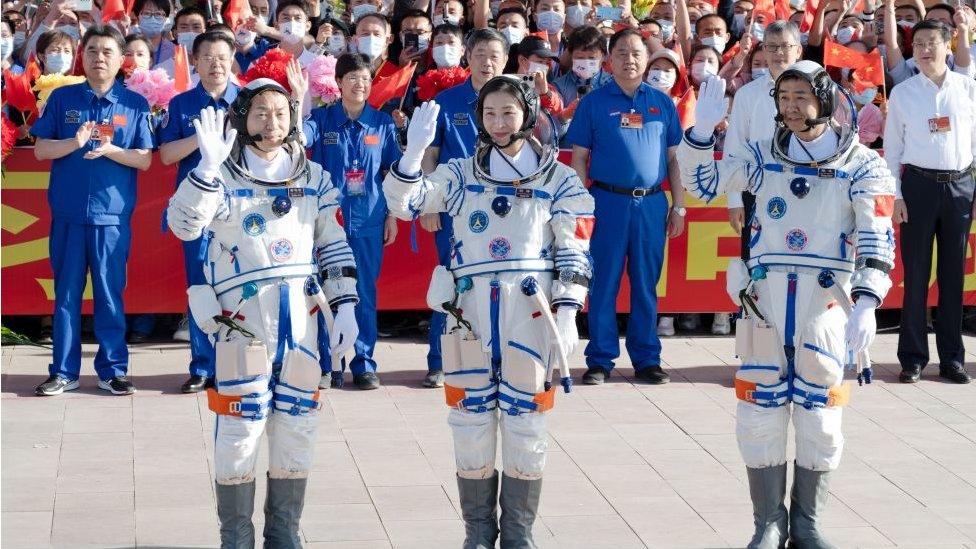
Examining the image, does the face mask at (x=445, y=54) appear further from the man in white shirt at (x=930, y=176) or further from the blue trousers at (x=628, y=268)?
the man in white shirt at (x=930, y=176)

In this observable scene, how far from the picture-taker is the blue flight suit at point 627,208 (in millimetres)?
8516

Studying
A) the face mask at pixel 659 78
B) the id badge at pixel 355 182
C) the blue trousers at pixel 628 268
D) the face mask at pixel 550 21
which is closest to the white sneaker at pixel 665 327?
the blue trousers at pixel 628 268

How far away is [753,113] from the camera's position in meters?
8.71

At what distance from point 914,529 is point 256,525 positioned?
2726 mm

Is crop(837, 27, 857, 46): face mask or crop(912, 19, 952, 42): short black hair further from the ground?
crop(837, 27, 857, 46): face mask

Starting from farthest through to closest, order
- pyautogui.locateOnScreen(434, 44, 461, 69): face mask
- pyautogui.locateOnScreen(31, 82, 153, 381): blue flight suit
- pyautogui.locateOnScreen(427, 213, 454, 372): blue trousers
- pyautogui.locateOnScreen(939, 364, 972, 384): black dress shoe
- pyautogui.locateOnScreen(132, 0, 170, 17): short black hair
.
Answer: pyautogui.locateOnScreen(132, 0, 170, 17): short black hair, pyautogui.locateOnScreen(434, 44, 461, 69): face mask, pyautogui.locateOnScreen(939, 364, 972, 384): black dress shoe, pyautogui.locateOnScreen(427, 213, 454, 372): blue trousers, pyautogui.locateOnScreen(31, 82, 153, 381): blue flight suit

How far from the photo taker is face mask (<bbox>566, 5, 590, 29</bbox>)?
1155 centimetres

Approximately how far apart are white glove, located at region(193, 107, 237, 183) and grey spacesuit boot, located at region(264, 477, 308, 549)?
1.20 meters

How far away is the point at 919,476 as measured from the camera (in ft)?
22.3

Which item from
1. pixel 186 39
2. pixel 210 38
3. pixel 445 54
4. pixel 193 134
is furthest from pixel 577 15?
pixel 193 134

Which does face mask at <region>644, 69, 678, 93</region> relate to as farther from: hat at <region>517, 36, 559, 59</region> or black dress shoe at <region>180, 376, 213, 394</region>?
black dress shoe at <region>180, 376, 213, 394</region>

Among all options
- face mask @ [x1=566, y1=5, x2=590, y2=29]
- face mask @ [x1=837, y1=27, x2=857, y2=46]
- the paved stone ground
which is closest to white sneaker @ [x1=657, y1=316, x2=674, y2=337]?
the paved stone ground

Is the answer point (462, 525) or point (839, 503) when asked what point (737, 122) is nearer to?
point (839, 503)

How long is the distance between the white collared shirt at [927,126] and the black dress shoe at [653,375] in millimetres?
1803
